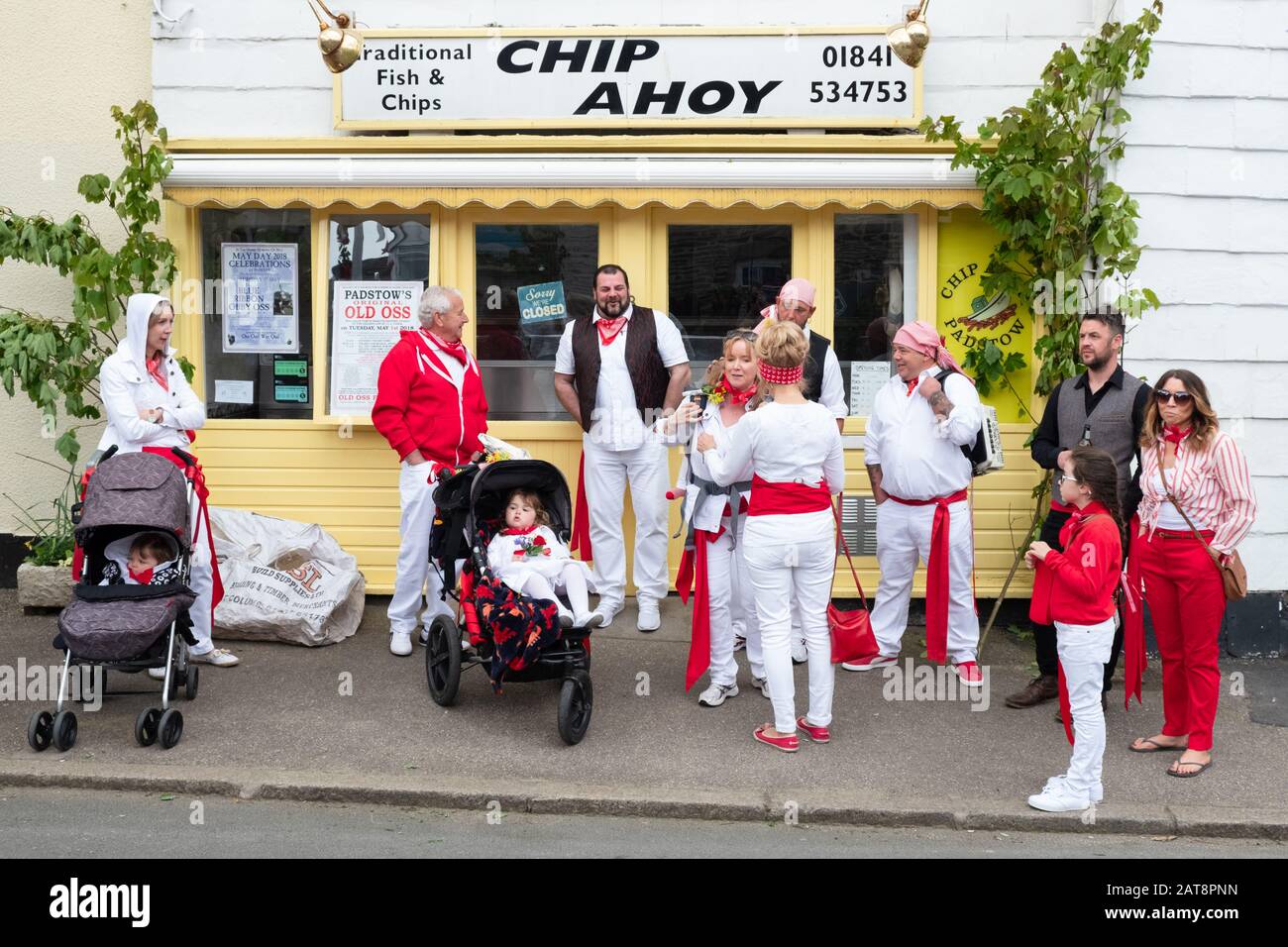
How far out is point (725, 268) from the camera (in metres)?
9.31

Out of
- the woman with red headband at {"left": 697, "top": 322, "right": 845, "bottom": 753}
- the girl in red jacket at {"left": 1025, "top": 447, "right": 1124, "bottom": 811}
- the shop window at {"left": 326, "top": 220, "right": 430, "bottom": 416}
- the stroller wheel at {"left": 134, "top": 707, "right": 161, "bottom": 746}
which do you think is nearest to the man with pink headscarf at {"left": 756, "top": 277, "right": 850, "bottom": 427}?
the woman with red headband at {"left": 697, "top": 322, "right": 845, "bottom": 753}

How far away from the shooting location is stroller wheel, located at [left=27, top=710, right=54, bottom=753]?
6.54 meters

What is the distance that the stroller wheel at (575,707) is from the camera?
670 centimetres

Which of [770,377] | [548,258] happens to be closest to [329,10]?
[548,258]

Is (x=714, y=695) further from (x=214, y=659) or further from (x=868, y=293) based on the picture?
(x=868, y=293)

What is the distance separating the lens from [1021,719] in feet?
24.1

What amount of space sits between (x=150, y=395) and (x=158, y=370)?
18cm

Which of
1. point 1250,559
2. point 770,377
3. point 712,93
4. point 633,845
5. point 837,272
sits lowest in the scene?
point 633,845

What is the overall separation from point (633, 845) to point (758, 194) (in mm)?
4477

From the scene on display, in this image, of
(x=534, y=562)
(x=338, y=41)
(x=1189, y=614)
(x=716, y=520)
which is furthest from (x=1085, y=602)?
(x=338, y=41)

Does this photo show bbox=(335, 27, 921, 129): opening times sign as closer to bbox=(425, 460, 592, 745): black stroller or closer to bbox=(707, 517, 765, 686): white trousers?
bbox=(425, 460, 592, 745): black stroller

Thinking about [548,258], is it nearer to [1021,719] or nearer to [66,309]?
[66,309]

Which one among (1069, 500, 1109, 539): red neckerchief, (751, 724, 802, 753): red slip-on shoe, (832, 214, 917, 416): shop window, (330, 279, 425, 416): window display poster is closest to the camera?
(1069, 500, 1109, 539): red neckerchief

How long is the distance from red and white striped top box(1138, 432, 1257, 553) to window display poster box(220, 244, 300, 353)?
5.64m
